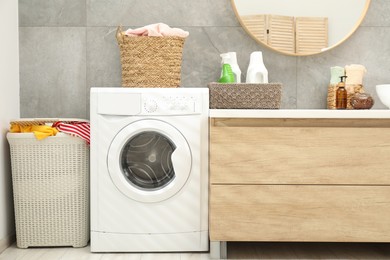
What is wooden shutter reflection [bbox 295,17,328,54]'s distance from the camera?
3180mm

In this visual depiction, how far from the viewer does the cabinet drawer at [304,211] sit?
8.32 ft

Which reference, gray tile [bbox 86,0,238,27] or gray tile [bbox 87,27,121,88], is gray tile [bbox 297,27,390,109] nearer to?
gray tile [bbox 86,0,238,27]

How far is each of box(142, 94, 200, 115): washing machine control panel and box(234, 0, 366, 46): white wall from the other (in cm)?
82

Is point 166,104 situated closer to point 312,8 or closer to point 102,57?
point 102,57

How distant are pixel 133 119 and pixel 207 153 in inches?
15.5

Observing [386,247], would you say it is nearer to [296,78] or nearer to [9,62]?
[296,78]

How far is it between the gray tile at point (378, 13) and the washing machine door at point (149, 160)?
142cm

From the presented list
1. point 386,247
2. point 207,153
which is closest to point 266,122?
point 207,153

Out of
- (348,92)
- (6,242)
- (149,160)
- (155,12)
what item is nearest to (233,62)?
(155,12)

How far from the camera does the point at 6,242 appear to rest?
2854mm

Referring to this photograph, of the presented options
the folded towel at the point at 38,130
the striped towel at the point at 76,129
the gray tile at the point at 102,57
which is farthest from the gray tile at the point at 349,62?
the folded towel at the point at 38,130

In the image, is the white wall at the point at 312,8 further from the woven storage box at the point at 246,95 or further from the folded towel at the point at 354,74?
the woven storage box at the point at 246,95

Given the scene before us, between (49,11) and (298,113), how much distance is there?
5.31ft

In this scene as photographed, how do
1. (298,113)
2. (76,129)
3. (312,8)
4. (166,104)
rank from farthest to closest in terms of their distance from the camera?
(312,8) → (76,129) → (166,104) → (298,113)
